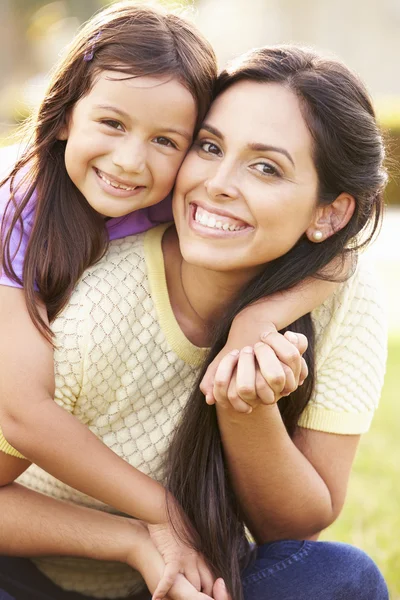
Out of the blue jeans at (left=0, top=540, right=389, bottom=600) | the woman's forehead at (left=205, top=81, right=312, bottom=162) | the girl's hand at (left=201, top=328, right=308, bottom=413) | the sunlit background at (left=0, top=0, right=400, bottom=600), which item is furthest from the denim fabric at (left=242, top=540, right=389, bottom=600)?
the sunlit background at (left=0, top=0, right=400, bottom=600)

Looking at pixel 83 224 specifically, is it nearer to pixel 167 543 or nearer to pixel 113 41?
pixel 113 41

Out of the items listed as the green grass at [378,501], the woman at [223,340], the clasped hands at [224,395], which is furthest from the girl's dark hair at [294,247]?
the green grass at [378,501]

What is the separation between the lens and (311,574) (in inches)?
107

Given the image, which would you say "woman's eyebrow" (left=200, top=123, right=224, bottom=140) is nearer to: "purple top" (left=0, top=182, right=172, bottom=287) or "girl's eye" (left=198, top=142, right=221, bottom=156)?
"girl's eye" (left=198, top=142, right=221, bottom=156)

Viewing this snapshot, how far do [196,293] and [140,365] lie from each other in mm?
281

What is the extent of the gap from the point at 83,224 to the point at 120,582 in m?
1.15

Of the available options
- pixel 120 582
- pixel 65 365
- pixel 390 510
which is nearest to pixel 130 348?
pixel 65 365

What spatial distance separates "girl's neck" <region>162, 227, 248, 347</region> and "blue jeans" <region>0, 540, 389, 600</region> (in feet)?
2.19

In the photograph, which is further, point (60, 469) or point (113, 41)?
point (113, 41)

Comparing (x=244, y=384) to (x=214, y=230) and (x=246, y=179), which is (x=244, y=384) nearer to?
(x=214, y=230)

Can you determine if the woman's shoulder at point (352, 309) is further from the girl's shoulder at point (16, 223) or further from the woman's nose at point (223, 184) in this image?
the girl's shoulder at point (16, 223)

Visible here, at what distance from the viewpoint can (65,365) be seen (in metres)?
2.60

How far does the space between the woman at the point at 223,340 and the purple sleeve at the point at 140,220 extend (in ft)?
0.11

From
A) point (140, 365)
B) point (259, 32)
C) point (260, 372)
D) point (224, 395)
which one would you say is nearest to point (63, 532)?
point (140, 365)
